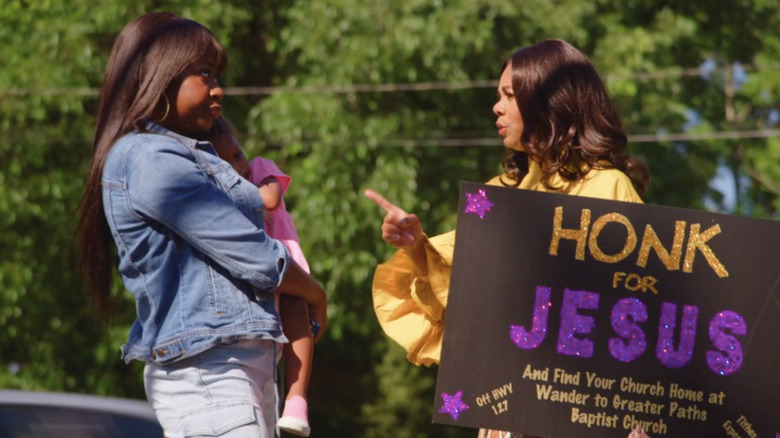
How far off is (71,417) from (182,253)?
1.94m

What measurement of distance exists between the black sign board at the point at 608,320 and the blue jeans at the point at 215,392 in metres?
0.47

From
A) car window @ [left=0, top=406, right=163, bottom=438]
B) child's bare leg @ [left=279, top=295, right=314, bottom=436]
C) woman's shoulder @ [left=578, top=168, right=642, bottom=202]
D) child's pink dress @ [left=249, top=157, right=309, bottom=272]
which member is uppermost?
woman's shoulder @ [left=578, top=168, right=642, bottom=202]

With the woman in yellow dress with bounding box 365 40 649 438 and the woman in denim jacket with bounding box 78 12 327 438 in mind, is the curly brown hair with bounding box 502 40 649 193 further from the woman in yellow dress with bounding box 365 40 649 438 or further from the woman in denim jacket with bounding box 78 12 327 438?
the woman in denim jacket with bounding box 78 12 327 438

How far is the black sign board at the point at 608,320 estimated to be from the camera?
3127mm

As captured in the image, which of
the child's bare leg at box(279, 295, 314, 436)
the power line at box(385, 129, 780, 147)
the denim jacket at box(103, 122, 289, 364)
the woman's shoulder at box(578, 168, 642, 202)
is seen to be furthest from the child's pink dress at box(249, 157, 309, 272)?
the power line at box(385, 129, 780, 147)

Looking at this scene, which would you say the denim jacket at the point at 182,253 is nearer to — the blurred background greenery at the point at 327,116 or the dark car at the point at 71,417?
the dark car at the point at 71,417

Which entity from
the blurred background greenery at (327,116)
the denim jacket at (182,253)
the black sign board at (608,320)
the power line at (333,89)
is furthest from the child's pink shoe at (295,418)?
the power line at (333,89)

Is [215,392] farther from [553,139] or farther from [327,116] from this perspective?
[327,116]

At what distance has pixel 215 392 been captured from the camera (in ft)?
9.93

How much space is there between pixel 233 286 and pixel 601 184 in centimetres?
103

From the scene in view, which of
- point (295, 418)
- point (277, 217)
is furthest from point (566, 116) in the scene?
point (295, 418)

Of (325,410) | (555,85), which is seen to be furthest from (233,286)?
(325,410)

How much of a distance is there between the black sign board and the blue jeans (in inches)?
18.6

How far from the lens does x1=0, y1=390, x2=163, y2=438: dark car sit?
468 centimetres
